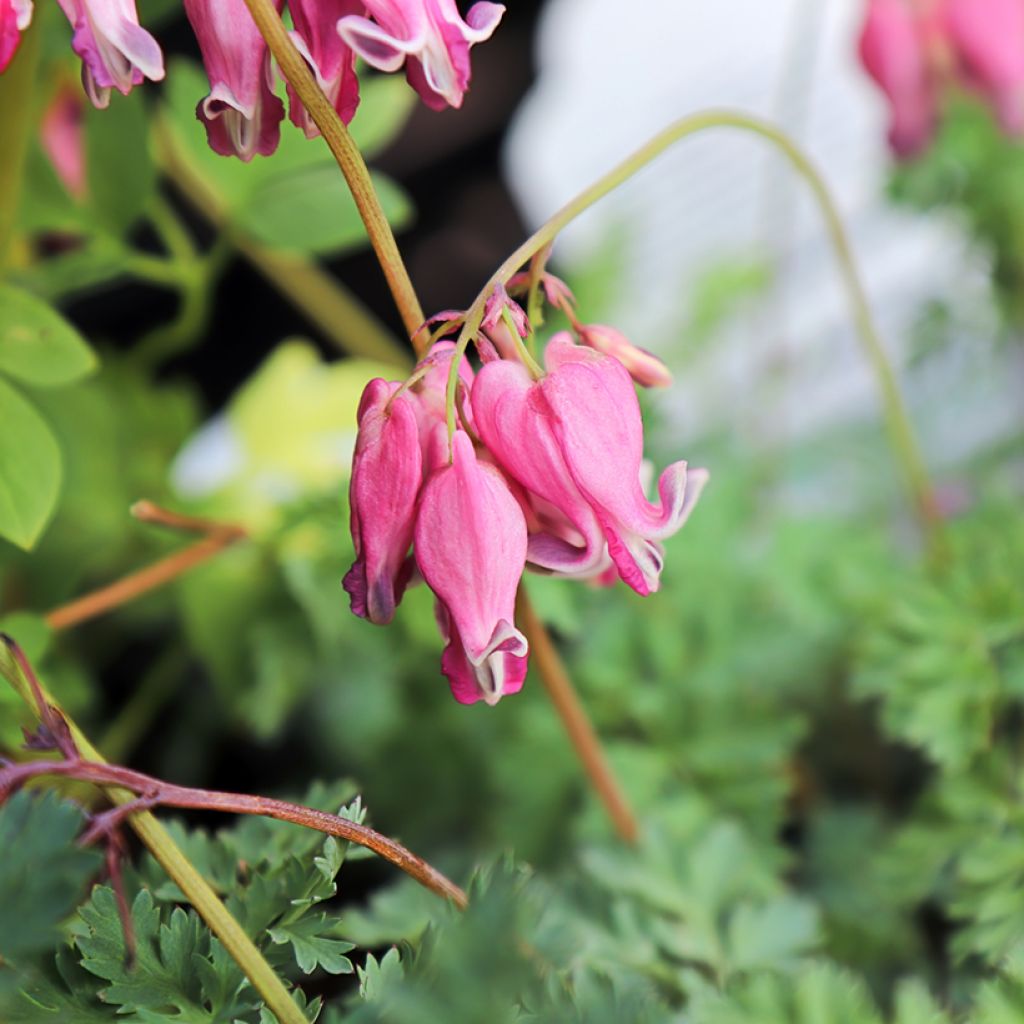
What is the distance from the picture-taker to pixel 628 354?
0.54 metres

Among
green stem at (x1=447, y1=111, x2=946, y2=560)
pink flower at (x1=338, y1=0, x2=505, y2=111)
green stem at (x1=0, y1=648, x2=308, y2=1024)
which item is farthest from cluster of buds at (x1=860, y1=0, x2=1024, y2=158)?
green stem at (x1=0, y1=648, x2=308, y2=1024)

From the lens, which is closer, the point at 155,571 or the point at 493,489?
the point at 493,489

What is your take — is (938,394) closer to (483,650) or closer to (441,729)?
(441,729)

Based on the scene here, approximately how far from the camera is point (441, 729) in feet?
3.36

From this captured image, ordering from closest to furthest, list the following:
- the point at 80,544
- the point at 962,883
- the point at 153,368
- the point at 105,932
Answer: the point at 105,932 < the point at 962,883 < the point at 80,544 < the point at 153,368

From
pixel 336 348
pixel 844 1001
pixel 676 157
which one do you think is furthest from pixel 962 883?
pixel 676 157

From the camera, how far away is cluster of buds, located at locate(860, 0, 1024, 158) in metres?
1.00

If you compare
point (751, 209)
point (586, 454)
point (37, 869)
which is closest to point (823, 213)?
point (586, 454)

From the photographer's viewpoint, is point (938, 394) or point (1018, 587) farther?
point (938, 394)

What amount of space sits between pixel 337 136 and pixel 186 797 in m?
0.25

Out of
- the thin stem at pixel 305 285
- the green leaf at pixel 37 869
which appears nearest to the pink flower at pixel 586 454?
the green leaf at pixel 37 869

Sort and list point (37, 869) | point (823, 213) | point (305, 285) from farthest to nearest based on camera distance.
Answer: point (305, 285), point (823, 213), point (37, 869)

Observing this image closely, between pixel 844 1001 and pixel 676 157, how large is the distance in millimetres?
2017

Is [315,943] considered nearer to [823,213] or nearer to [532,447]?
[532,447]
